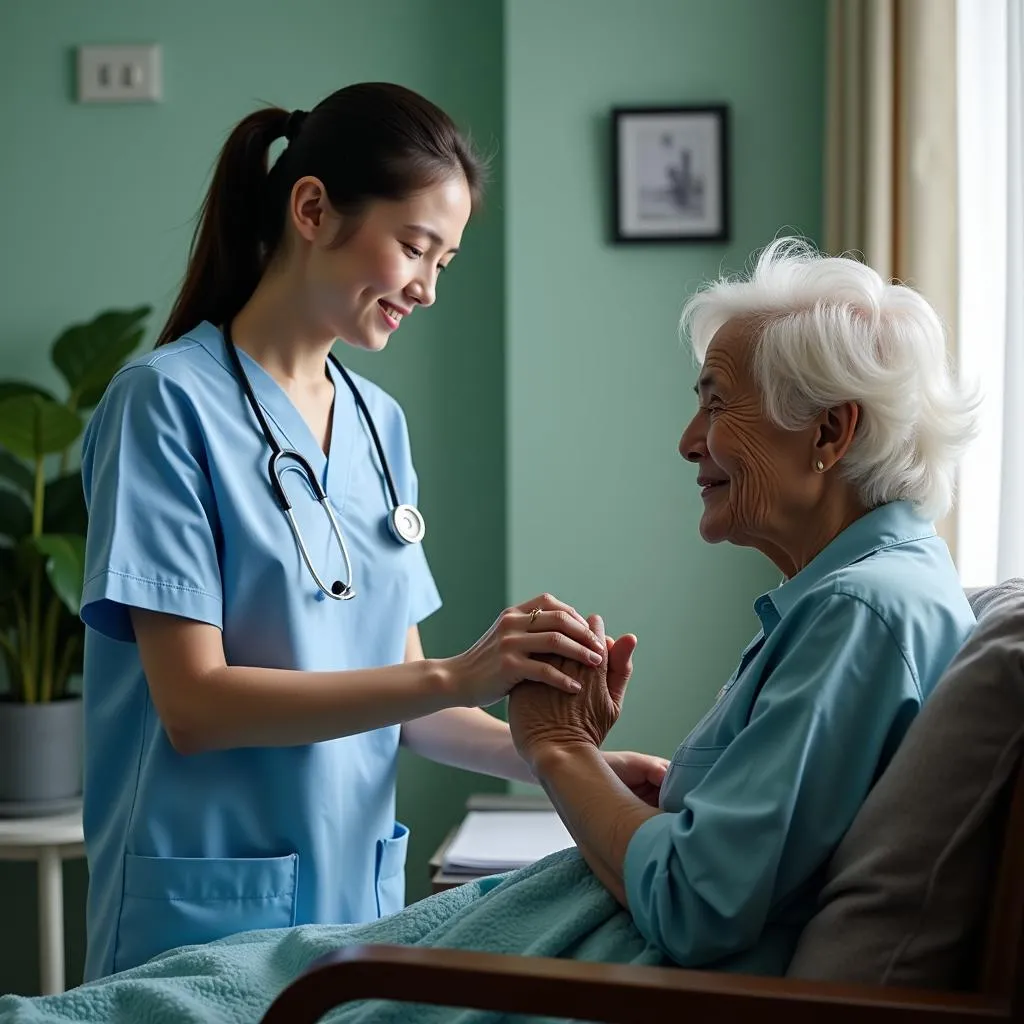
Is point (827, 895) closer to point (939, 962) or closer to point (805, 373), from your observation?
point (939, 962)

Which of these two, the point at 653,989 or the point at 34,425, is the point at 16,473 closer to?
the point at 34,425

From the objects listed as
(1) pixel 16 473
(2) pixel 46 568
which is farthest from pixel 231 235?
(1) pixel 16 473

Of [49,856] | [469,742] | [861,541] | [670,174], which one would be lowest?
[49,856]

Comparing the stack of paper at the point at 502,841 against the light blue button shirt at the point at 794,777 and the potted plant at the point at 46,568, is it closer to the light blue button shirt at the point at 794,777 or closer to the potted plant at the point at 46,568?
the light blue button shirt at the point at 794,777

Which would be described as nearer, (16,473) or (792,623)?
(792,623)

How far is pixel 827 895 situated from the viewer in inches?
44.8

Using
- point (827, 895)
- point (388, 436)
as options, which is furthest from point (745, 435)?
point (388, 436)

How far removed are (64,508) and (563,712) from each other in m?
1.71

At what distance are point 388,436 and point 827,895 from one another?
101cm

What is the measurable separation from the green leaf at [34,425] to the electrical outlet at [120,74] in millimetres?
767

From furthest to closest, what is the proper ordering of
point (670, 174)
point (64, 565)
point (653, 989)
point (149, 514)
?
point (670, 174) → point (64, 565) → point (149, 514) → point (653, 989)

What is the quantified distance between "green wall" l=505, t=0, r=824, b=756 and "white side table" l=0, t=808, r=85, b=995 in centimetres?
102

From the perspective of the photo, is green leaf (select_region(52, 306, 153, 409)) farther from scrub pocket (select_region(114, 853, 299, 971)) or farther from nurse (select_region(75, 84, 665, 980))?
scrub pocket (select_region(114, 853, 299, 971))

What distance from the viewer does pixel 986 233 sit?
2312mm
